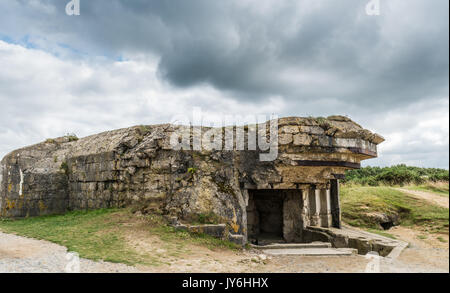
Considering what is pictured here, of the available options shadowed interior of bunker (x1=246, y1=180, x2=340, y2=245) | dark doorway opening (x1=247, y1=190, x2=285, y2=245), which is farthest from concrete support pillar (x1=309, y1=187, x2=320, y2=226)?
dark doorway opening (x1=247, y1=190, x2=285, y2=245)

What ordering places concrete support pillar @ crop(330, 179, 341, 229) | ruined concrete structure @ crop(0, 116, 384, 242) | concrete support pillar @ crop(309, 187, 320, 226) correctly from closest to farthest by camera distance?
ruined concrete structure @ crop(0, 116, 384, 242)
concrete support pillar @ crop(309, 187, 320, 226)
concrete support pillar @ crop(330, 179, 341, 229)

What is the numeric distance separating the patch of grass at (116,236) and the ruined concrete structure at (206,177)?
2.27ft

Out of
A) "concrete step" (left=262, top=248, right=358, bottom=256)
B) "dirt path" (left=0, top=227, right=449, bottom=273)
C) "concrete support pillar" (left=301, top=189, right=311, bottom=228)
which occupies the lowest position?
"concrete step" (left=262, top=248, right=358, bottom=256)

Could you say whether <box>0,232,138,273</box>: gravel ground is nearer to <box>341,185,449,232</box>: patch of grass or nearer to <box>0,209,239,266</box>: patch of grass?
<box>0,209,239,266</box>: patch of grass

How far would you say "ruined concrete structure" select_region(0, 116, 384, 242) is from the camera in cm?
894

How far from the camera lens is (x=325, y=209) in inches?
472

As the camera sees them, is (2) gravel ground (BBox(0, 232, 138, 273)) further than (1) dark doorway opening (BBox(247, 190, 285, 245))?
No

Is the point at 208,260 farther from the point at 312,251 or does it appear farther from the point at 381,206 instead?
the point at 381,206

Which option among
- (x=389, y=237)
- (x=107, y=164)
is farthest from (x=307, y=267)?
(x=107, y=164)

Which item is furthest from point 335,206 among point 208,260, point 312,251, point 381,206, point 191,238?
point 208,260

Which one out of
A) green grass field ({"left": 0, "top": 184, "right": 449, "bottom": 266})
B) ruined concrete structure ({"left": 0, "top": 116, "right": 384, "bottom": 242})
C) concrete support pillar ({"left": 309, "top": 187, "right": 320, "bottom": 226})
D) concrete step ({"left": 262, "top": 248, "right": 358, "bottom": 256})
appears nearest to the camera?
green grass field ({"left": 0, "top": 184, "right": 449, "bottom": 266})

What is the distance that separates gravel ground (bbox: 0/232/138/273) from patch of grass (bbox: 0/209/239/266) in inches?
10.4
